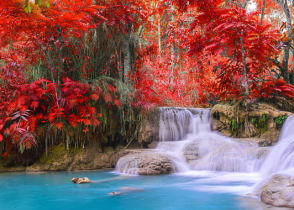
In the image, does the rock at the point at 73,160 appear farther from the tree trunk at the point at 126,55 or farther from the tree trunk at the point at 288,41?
the tree trunk at the point at 288,41

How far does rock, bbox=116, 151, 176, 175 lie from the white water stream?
10.7 inches

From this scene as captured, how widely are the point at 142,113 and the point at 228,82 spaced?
9.15 ft

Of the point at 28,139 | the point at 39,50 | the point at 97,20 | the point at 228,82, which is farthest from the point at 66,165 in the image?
the point at 228,82

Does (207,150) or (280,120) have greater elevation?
(280,120)

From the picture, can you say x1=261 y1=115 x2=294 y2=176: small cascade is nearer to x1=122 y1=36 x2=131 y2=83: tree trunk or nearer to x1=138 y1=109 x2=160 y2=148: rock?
x1=138 y1=109 x2=160 y2=148: rock

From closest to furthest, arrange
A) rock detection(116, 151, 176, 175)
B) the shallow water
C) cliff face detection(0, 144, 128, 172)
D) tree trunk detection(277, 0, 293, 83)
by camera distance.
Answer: the shallow water → rock detection(116, 151, 176, 175) → cliff face detection(0, 144, 128, 172) → tree trunk detection(277, 0, 293, 83)

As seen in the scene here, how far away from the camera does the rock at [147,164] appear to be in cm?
576

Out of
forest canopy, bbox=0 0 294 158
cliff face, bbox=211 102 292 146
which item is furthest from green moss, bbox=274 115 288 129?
forest canopy, bbox=0 0 294 158

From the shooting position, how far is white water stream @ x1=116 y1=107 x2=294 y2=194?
481cm

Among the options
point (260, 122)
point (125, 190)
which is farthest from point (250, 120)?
point (125, 190)

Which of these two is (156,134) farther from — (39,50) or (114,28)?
(39,50)

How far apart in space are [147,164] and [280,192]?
3026 millimetres

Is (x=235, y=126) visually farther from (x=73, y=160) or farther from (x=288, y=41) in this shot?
(x=73, y=160)

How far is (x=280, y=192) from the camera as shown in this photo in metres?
A: 3.17
